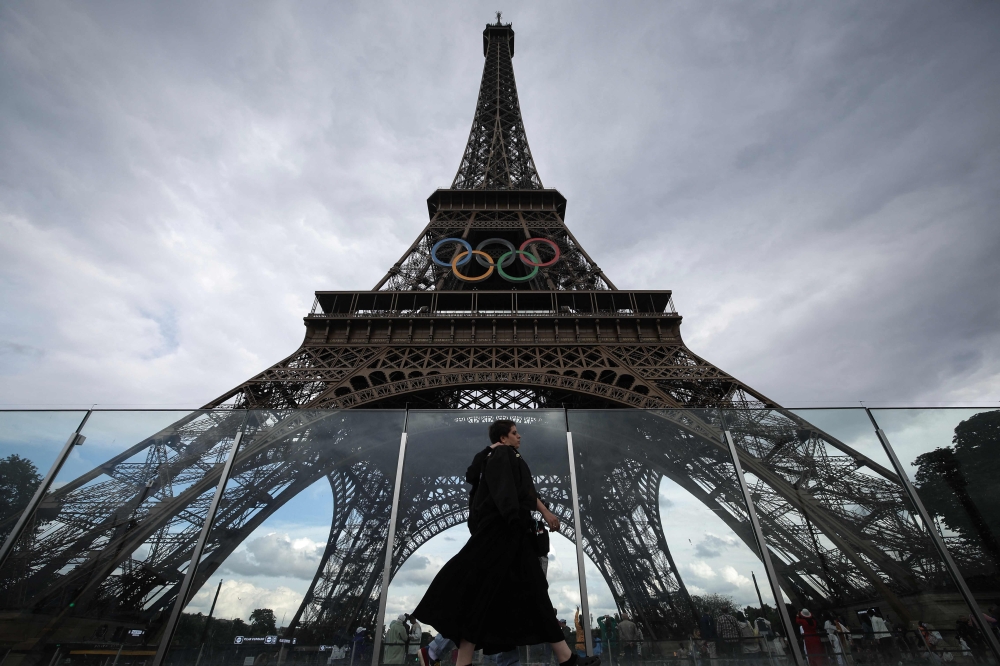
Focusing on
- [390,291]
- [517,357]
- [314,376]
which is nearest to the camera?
[314,376]

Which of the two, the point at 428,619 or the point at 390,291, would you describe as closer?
the point at 428,619

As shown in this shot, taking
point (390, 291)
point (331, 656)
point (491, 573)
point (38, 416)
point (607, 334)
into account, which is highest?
point (390, 291)

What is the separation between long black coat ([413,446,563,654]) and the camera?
275cm

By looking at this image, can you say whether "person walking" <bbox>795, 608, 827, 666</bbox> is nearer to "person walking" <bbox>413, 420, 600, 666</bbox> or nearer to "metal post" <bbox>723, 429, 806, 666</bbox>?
"metal post" <bbox>723, 429, 806, 666</bbox>

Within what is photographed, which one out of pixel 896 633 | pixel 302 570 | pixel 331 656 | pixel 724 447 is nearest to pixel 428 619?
pixel 331 656

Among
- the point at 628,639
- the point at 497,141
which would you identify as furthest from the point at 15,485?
the point at 497,141

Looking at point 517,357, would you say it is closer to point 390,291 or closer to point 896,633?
point 390,291

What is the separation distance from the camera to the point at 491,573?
2.85 meters

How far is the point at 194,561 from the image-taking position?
174 inches

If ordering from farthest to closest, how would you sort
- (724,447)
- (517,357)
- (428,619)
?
(517,357)
(724,447)
(428,619)

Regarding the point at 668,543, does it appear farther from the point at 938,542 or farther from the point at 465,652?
the point at 465,652

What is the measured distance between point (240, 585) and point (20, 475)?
2.81m

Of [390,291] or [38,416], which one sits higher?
[390,291]

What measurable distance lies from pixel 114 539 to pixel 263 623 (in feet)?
6.24
